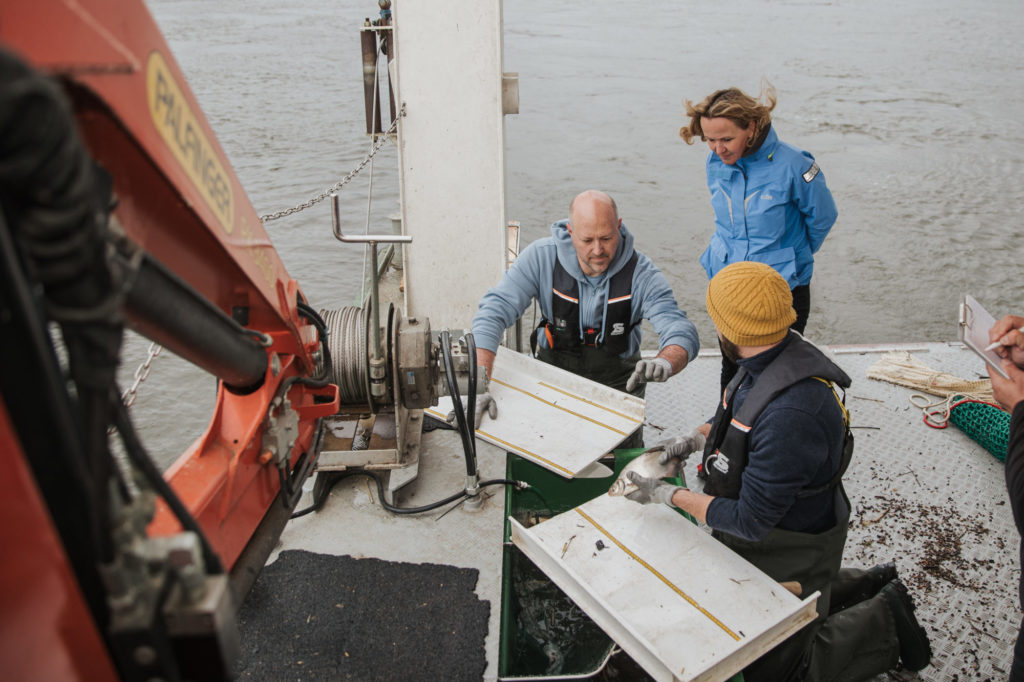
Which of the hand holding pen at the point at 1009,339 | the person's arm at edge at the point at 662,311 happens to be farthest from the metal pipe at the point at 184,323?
the hand holding pen at the point at 1009,339

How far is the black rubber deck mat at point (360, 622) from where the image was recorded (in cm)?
216

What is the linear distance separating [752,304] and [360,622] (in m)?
1.55

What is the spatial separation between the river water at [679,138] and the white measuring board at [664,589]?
421cm

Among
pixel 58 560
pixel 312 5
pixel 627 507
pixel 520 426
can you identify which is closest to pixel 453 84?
pixel 520 426

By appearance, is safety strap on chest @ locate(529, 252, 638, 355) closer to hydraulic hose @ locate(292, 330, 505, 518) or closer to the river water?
hydraulic hose @ locate(292, 330, 505, 518)

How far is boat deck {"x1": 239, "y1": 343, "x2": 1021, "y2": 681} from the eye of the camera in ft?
7.28

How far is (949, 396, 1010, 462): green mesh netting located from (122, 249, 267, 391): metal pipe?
3422 millimetres

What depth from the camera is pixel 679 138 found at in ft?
38.7

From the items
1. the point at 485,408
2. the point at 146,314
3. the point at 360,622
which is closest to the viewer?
the point at 146,314

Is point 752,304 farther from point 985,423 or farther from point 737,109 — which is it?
point 985,423

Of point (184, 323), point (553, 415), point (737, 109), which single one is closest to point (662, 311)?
point (553, 415)

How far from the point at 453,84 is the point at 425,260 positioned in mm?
963

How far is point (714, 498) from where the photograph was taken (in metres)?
2.15

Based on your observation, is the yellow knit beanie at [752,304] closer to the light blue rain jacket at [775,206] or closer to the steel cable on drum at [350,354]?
the steel cable on drum at [350,354]
